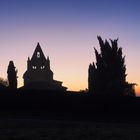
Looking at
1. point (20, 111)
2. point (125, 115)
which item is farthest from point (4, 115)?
point (125, 115)

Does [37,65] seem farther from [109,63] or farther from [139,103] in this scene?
[139,103]

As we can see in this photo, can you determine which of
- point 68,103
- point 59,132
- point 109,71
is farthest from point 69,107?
point 109,71

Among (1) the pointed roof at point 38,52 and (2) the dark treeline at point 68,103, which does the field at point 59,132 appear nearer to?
(2) the dark treeline at point 68,103

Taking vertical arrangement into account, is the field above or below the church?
below

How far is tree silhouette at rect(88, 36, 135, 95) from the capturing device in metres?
43.3

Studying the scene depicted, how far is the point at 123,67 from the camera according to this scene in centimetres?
4647

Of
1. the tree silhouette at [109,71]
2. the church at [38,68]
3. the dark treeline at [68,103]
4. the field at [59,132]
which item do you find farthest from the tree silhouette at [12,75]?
the field at [59,132]

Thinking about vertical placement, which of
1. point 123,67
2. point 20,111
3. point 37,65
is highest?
point 37,65

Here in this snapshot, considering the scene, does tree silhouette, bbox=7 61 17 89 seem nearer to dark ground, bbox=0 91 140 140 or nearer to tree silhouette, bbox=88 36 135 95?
tree silhouette, bbox=88 36 135 95

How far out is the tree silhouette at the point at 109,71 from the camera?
43344 mm

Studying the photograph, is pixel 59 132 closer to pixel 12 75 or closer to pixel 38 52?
pixel 12 75

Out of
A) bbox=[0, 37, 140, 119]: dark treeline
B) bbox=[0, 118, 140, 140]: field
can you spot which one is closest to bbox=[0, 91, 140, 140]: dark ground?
bbox=[0, 37, 140, 119]: dark treeline

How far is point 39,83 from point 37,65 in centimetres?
919

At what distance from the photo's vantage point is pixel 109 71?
45.1 metres
